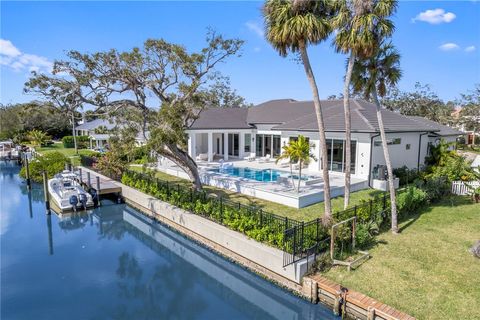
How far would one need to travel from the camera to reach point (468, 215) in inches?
596

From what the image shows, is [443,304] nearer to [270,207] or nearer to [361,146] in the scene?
[270,207]

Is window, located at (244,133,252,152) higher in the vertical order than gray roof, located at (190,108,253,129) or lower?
lower

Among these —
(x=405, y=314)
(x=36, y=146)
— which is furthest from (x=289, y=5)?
(x=36, y=146)

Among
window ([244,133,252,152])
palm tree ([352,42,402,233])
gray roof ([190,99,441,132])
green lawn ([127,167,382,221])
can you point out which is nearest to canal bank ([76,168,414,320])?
green lawn ([127,167,382,221])

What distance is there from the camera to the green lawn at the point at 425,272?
8289mm

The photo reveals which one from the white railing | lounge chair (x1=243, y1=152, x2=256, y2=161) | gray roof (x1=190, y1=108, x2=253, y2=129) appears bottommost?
the white railing

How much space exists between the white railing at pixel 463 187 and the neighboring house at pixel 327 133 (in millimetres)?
3629

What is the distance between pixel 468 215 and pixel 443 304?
29.7 ft

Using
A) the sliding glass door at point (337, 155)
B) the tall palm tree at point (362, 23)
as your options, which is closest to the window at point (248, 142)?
the sliding glass door at point (337, 155)

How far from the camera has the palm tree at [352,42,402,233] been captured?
1278cm

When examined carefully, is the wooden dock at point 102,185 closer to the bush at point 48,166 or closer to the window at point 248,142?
the bush at point 48,166

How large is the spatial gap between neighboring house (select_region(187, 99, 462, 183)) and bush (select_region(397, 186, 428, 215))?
3.73m

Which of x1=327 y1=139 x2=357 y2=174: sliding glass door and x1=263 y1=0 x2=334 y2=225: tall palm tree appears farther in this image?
x1=327 y1=139 x2=357 y2=174: sliding glass door

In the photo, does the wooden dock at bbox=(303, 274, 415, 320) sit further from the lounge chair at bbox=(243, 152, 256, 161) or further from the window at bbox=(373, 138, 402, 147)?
the lounge chair at bbox=(243, 152, 256, 161)
